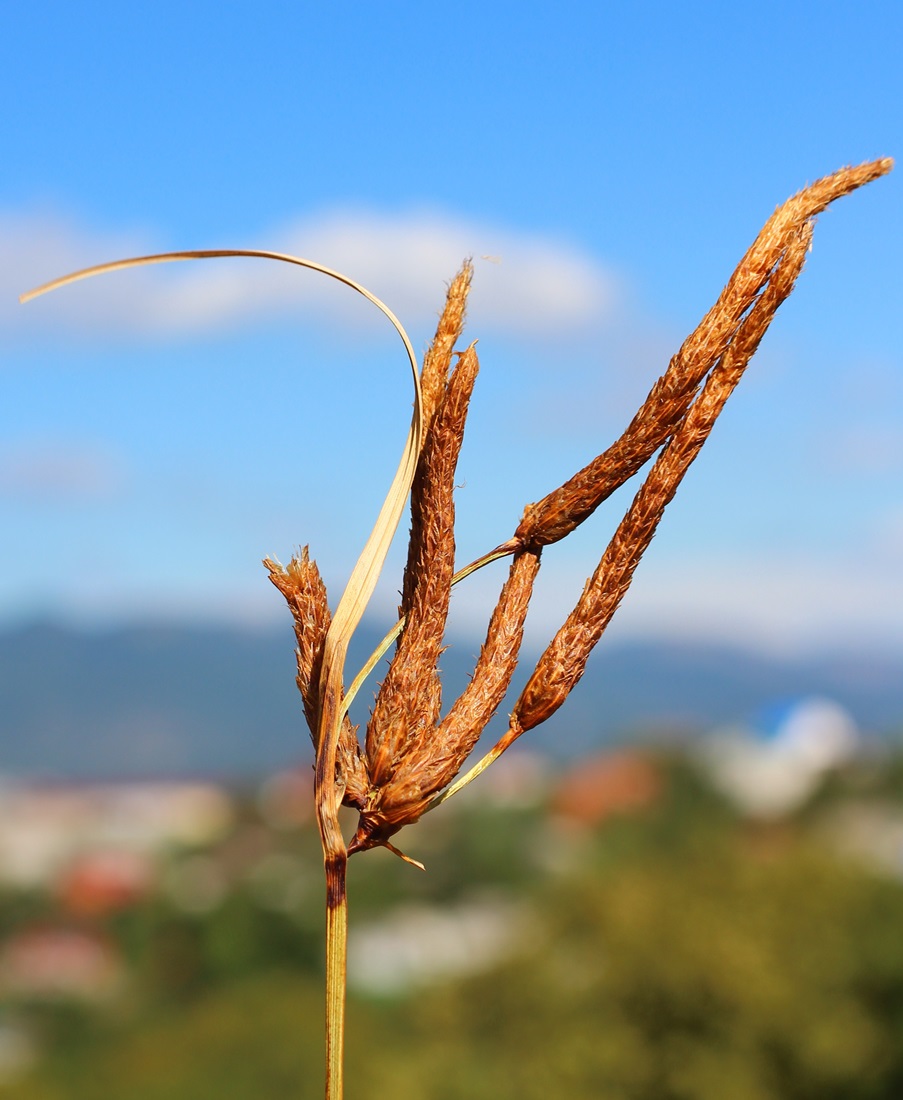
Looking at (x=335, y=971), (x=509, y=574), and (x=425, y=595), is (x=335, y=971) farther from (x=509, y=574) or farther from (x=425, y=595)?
(x=509, y=574)

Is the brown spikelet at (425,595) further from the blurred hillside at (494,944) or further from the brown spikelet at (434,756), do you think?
the blurred hillside at (494,944)

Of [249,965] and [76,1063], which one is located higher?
[249,965]

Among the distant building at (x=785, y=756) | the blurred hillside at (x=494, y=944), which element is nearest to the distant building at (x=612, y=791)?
the blurred hillside at (x=494, y=944)

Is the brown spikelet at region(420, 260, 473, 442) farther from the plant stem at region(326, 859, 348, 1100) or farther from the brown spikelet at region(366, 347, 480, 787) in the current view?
the plant stem at region(326, 859, 348, 1100)

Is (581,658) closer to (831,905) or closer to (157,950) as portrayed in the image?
(831,905)

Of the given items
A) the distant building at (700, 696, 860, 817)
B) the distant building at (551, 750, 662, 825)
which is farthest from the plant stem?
the distant building at (700, 696, 860, 817)

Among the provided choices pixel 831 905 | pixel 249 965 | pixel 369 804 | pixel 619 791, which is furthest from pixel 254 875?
pixel 369 804
